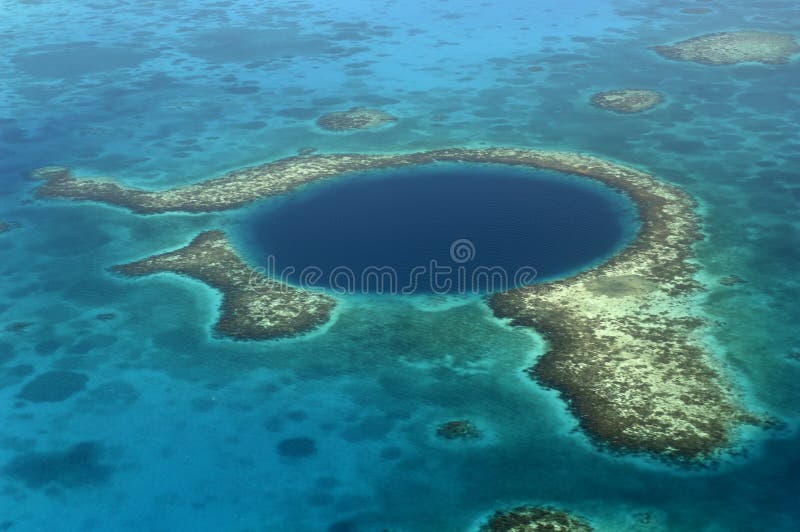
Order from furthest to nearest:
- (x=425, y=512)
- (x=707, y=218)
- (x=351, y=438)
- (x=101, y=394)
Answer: (x=707, y=218) < (x=101, y=394) < (x=351, y=438) < (x=425, y=512)

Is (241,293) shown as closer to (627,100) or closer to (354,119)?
(354,119)

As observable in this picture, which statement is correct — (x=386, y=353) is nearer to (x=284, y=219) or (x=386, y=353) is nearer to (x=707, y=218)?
(x=284, y=219)

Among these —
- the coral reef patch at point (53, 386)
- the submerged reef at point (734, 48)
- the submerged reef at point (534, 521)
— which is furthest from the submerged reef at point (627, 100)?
the coral reef patch at point (53, 386)

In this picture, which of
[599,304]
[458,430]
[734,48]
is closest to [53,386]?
[458,430]

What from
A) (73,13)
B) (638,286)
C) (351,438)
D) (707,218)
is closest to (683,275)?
(638,286)

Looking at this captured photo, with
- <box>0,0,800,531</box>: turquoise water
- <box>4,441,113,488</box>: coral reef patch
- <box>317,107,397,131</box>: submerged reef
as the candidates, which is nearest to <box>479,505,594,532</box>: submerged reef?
<box>0,0,800,531</box>: turquoise water

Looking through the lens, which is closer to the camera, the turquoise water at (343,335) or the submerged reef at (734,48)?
the turquoise water at (343,335)

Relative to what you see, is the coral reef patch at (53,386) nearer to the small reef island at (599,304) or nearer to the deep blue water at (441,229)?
the small reef island at (599,304)
